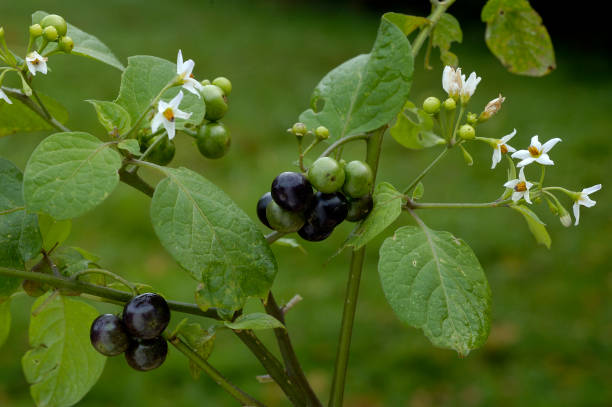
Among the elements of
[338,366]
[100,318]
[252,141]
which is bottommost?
[252,141]

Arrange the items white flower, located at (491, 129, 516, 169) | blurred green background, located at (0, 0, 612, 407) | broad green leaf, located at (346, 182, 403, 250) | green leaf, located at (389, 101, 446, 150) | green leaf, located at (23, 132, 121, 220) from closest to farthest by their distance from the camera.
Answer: green leaf, located at (23, 132, 121, 220)
broad green leaf, located at (346, 182, 403, 250)
white flower, located at (491, 129, 516, 169)
green leaf, located at (389, 101, 446, 150)
blurred green background, located at (0, 0, 612, 407)

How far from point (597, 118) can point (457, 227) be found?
107 inches

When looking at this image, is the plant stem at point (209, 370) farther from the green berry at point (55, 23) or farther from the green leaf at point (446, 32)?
the green leaf at point (446, 32)

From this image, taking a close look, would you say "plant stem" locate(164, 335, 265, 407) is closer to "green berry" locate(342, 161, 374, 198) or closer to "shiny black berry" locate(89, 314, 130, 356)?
"shiny black berry" locate(89, 314, 130, 356)

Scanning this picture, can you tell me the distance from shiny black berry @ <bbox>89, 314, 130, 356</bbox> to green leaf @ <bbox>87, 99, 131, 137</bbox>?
241 mm

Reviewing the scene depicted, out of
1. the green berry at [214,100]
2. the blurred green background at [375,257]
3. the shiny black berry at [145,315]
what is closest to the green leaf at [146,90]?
the green berry at [214,100]

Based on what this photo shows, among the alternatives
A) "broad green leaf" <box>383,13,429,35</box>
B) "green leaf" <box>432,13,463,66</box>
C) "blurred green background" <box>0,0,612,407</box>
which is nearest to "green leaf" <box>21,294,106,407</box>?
"broad green leaf" <box>383,13,429,35</box>

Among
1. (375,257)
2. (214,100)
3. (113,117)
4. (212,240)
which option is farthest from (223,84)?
(375,257)

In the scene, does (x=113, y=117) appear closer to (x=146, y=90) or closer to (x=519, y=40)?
(x=146, y=90)

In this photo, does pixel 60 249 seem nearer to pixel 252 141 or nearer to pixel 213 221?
pixel 213 221

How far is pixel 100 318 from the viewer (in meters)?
0.84

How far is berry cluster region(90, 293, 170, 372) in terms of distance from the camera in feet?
2.57

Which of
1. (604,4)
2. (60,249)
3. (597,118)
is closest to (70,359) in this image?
(60,249)

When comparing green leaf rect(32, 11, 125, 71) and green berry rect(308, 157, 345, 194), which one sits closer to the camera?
green berry rect(308, 157, 345, 194)
